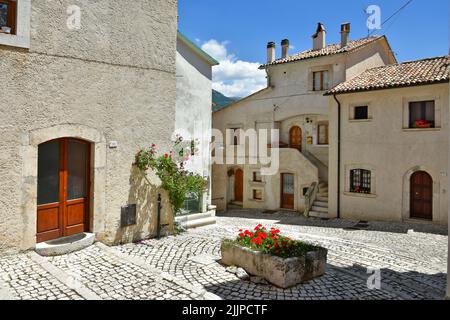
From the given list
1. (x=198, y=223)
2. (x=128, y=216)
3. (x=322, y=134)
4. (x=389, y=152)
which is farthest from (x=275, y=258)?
(x=322, y=134)

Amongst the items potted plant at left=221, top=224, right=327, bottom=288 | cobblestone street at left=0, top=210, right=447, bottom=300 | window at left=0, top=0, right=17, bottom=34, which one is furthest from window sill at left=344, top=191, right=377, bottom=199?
window at left=0, top=0, right=17, bottom=34

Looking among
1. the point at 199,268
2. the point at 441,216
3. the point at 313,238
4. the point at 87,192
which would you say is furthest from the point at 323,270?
the point at 441,216

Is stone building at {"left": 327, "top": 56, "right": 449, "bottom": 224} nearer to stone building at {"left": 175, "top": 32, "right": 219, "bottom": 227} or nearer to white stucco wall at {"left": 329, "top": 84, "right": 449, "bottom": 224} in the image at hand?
white stucco wall at {"left": 329, "top": 84, "right": 449, "bottom": 224}

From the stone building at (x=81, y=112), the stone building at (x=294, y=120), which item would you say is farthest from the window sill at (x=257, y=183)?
the stone building at (x=81, y=112)

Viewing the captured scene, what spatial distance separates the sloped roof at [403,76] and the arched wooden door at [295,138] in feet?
16.2

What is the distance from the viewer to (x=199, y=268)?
733 centimetres

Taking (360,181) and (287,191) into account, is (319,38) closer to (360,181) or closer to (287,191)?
(287,191)

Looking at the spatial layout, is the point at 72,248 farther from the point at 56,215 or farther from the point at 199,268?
the point at 199,268

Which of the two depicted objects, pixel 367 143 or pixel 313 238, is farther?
pixel 367 143

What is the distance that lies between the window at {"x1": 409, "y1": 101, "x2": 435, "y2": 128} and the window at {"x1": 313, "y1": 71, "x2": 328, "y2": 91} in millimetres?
5821

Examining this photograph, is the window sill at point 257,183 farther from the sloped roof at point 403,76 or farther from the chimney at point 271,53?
the chimney at point 271,53

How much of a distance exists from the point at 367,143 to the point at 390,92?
2.42m

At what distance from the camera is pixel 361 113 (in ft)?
52.9

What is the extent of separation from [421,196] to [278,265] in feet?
36.1
